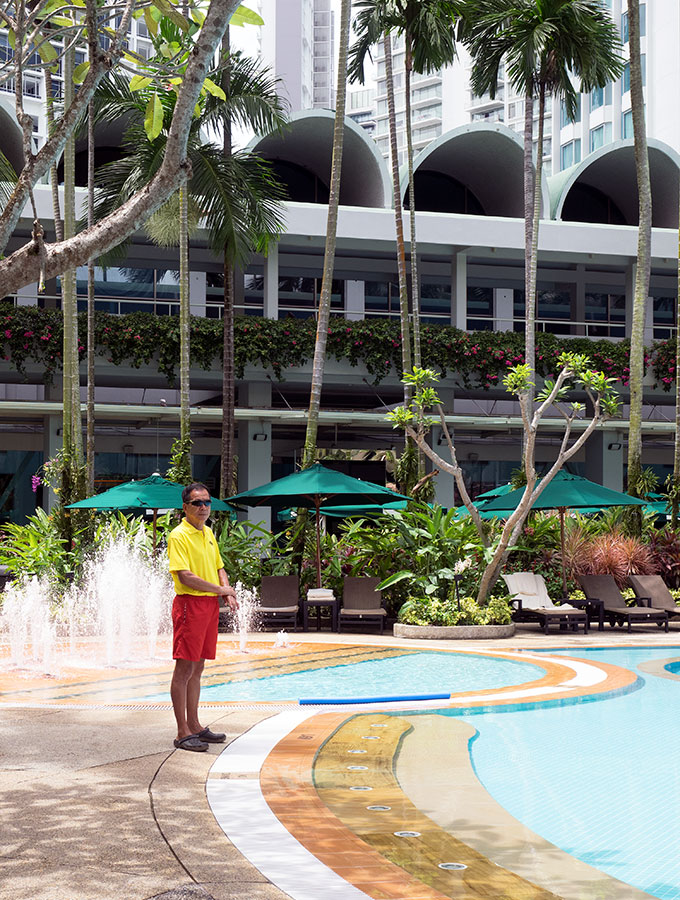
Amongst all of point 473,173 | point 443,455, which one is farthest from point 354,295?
point 443,455

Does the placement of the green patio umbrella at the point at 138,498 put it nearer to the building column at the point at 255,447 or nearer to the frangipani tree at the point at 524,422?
the frangipani tree at the point at 524,422

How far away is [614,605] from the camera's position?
15859 millimetres

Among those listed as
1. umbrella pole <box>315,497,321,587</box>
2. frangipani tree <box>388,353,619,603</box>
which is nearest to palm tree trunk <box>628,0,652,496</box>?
frangipani tree <box>388,353,619,603</box>

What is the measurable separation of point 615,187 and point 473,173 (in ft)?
17.0

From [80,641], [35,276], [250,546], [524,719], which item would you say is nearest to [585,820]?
[524,719]

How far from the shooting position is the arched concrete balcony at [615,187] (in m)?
30.7

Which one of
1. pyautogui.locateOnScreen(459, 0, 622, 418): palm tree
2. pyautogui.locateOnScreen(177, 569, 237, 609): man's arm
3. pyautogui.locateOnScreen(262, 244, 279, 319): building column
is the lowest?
pyautogui.locateOnScreen(177, 569, 237, 609): man's arm

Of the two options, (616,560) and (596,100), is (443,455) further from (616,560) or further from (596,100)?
(596,100)

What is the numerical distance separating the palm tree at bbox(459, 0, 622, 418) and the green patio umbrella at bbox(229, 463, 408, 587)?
19.3 ft

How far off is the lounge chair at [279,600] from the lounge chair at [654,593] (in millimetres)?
5554

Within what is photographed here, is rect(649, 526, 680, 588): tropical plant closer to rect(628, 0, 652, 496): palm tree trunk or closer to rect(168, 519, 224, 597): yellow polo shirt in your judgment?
rect(628, 0, 652, 496): palm tree trunk

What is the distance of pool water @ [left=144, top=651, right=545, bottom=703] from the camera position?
960 cm

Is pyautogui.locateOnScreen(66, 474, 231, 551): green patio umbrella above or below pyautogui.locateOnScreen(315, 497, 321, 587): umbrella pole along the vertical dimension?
above

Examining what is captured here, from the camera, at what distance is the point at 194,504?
20.6 feet
